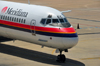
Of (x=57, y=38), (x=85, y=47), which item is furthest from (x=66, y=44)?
(x=85, y=47)

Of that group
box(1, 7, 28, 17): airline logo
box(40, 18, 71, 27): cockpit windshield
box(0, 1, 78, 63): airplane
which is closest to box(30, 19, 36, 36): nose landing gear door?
box(0, 1, 78, 63): airplane

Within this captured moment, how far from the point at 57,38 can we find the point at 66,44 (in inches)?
37.6

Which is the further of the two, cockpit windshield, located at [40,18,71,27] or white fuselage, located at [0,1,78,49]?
cockpit windshield, located at [40,18,71,27]

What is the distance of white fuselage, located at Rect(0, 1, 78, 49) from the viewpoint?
80.3ft

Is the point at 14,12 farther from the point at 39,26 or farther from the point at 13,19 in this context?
the point at 39,26

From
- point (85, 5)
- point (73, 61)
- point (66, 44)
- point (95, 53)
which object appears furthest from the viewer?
point (85, 5)

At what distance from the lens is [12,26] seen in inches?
1134

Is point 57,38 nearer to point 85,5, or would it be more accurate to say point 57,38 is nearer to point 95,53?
point 95,53

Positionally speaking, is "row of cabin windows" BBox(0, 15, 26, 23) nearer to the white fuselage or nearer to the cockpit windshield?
the white fuselage

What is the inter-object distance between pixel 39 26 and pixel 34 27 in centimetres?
63

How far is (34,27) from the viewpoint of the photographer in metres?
26.4

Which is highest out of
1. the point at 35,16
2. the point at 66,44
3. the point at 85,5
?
the point at 35,16

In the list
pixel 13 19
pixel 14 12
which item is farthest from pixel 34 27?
pixel 14 12

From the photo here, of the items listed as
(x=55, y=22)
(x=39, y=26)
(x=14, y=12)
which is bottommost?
(x=39, y=26)
